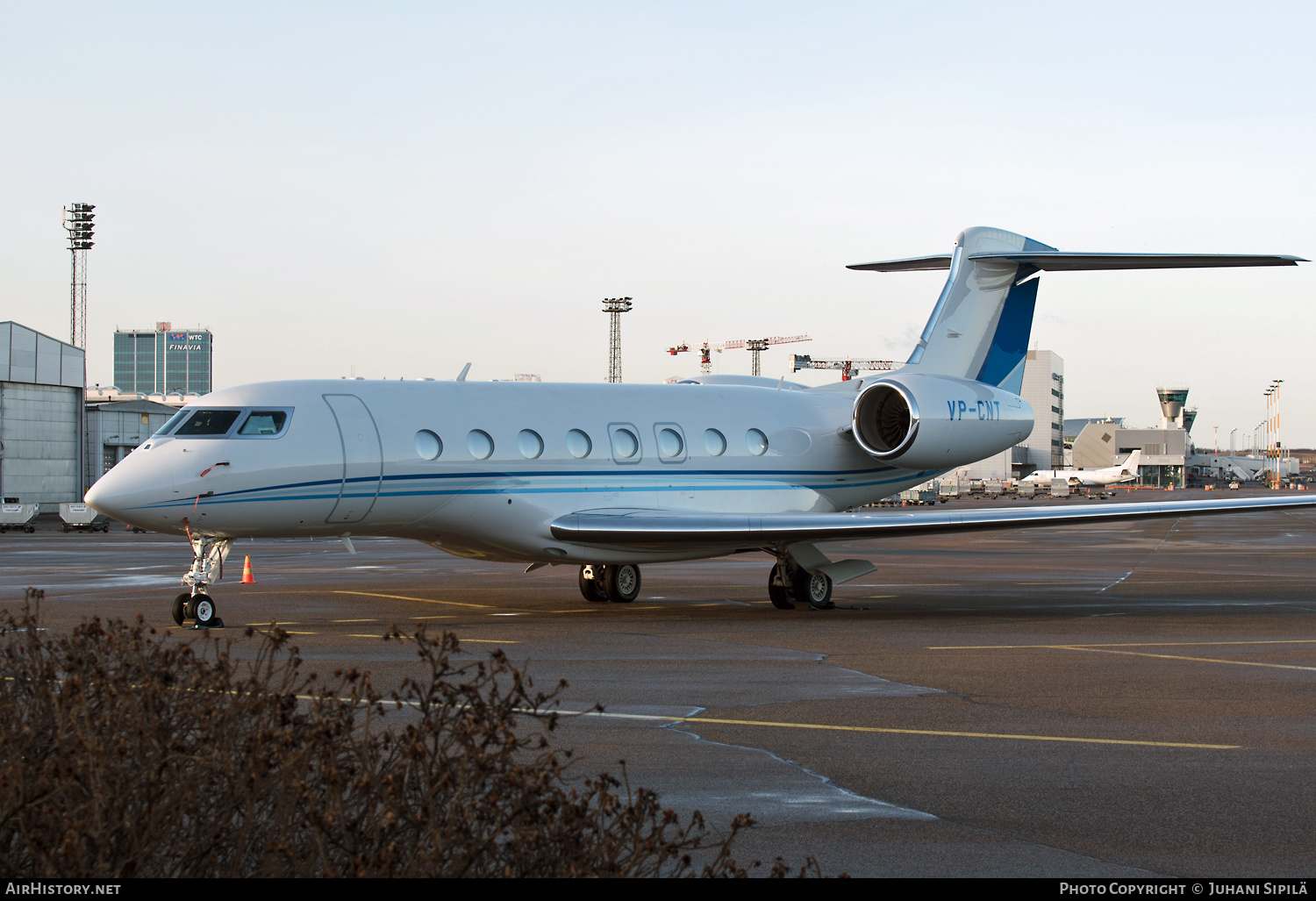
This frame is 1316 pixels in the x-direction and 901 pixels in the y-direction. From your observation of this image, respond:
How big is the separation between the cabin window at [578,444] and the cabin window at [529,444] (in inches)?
18.6

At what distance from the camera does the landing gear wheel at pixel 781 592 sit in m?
18.0

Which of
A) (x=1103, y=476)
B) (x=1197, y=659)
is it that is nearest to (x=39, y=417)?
(x=1197, y=659)

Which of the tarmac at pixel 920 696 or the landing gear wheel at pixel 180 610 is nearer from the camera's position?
the tarmac at pixel 920 696

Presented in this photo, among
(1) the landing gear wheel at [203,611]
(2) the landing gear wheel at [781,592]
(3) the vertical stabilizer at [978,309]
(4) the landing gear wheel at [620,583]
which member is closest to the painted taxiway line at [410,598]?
(4) the landing gear wheel at [620,583]

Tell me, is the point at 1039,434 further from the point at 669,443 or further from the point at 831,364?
the point at 669,443

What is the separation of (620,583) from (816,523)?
13.2 ft

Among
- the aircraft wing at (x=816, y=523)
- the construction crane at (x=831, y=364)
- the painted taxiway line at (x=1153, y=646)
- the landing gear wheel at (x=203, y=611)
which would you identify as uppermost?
the construction crane at (x=831, y=364)

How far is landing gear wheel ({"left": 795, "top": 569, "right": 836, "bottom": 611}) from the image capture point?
58.6ft

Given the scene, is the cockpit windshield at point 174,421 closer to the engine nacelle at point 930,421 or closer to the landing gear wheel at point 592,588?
the landing gear wheel at point 592,588

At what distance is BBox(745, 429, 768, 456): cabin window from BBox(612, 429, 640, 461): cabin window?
209cm

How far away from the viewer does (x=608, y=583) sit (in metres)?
19.1

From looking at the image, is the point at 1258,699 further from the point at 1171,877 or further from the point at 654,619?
the point at 654,619

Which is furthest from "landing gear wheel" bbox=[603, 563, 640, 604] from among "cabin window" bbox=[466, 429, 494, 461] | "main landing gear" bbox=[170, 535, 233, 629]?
"main landing gear" bbox=[170, 535, 233, 629]

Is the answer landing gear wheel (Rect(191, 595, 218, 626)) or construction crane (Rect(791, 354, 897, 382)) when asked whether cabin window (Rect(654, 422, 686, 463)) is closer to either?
landing gear wheel (Rect(191, 595, 218, 626))
